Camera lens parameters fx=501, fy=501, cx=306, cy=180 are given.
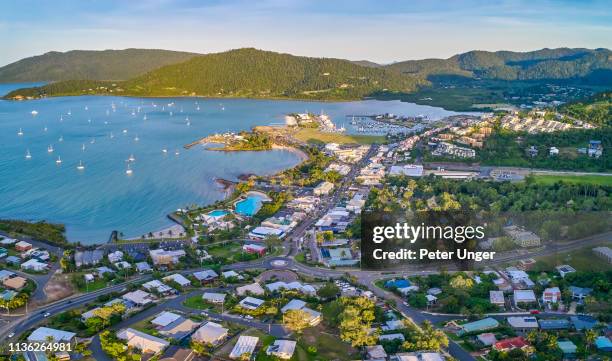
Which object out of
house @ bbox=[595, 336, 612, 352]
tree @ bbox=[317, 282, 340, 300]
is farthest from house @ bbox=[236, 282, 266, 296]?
house @ bbox=[595, 336, 612, 352]

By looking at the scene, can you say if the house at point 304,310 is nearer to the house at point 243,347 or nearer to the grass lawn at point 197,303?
the house at point 243,347

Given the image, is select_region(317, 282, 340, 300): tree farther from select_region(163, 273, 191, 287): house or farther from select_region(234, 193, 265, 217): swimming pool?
select_region(234, 193, 265, 217): swimming pool

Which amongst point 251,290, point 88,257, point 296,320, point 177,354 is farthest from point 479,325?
point 88,257

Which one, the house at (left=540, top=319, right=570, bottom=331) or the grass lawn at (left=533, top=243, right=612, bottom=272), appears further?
the grass lawn at (left=533, top=243, right=612, bottom=272)

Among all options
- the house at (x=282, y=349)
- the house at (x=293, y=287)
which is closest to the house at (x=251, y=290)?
the house at (x=293, y=287)

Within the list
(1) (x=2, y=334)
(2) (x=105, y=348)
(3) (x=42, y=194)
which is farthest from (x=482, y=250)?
(3) (x=42, y=194)

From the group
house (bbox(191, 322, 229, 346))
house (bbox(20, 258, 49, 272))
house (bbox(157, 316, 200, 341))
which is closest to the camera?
house (bbox(191, 322, 229, 346))
